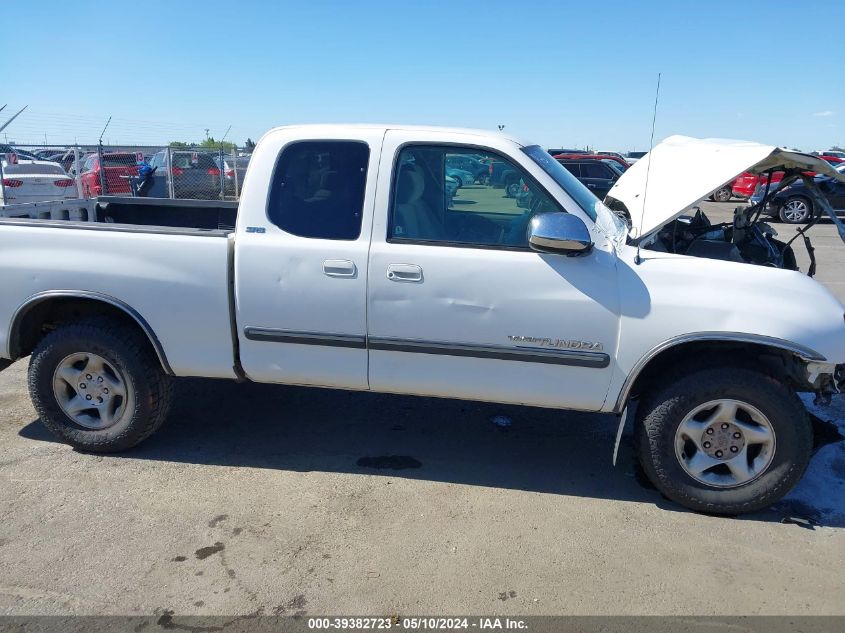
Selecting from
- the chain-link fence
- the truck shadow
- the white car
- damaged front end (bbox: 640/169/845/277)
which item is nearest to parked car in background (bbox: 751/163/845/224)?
damaged front end (bbox: 640/169/845/277)

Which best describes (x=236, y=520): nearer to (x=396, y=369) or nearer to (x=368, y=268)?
(x=396, y=369)

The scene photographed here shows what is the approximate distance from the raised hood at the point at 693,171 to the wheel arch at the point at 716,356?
0.67 metres

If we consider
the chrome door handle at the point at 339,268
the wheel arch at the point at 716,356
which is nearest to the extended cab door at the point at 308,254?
the chrome door handle at the point at 339,268

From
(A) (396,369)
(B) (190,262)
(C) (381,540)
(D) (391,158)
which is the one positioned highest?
(D) (391,158)

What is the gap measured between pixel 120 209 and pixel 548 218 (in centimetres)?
380

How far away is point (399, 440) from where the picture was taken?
446 centimetres

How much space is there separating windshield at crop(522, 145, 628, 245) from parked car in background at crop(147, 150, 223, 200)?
14.4 metres

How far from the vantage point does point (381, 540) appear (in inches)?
132

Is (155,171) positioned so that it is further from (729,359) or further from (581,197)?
(729,359)

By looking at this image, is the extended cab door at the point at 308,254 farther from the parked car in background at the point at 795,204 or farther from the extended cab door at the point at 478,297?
the parked car in background at the point at 795,204

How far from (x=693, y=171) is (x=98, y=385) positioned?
3.79 m

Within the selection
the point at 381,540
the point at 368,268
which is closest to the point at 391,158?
the point at 368,268

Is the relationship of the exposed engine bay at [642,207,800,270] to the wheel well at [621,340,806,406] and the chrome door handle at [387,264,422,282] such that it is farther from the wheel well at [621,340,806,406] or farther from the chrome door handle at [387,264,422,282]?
the chrome door handle at [387,264,422,282]

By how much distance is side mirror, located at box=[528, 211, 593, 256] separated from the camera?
3332 millimetres
